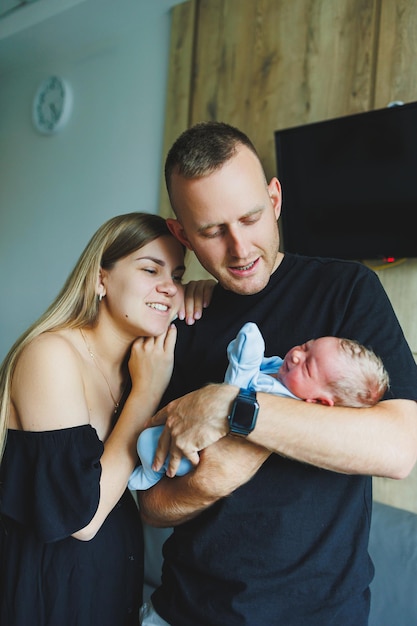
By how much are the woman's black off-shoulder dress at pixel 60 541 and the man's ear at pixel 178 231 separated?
575mm

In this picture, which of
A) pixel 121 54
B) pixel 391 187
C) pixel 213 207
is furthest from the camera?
pixel 121 54

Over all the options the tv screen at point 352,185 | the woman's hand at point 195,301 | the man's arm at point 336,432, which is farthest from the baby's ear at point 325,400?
the tv screen at point 352,185

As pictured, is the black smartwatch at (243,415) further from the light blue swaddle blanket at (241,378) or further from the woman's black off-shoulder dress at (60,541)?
the woman's black off-shoulder dress at (60,541)

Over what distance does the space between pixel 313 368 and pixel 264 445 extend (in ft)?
0.73

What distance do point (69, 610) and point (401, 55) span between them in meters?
2.69

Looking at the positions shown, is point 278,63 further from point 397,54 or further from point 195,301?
point 195,301

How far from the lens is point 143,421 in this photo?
4.83 feet

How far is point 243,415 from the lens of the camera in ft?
3.65

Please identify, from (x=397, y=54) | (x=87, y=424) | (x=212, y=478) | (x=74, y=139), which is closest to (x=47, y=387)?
(x=87, y=424)

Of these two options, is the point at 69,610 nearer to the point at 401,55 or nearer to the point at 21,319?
the point at 401,55

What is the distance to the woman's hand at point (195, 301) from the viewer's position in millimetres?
1526

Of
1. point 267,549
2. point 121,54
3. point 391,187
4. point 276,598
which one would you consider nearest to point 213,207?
point 267,549

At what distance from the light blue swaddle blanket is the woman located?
67mm

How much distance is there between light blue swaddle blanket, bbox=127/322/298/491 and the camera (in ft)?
3.93
